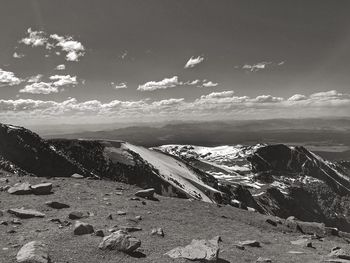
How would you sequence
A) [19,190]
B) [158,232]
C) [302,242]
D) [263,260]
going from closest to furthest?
[263,260]
[158,232]
[302,242]
[19,190]

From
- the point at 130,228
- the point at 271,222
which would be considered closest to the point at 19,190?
the point at 130,228

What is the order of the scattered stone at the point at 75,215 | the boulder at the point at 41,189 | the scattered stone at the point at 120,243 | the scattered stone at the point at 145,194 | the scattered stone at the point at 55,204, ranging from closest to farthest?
1. the scattered stone at the point at 120,243
2. the scattered stone at the point at 75,215
3. the scattered stone at the point at 55,204
4. the boulder at the point at 41,189
5. the scattered stone at the point at 145,194

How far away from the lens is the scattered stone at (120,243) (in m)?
12.7

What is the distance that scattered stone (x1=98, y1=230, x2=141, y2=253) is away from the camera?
41.8 feet

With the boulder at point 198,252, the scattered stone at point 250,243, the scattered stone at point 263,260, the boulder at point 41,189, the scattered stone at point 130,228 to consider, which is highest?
the boulder at point 41,189

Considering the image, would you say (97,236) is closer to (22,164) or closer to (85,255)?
(85,255)

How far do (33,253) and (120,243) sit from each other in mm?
3146

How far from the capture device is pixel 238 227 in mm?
19062

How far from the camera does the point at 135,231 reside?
15969 millimetres

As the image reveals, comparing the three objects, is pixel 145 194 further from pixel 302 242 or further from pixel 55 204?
pixel 302 242

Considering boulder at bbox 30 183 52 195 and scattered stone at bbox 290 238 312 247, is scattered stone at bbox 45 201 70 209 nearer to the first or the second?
boulder at bbox 30 183 52 195

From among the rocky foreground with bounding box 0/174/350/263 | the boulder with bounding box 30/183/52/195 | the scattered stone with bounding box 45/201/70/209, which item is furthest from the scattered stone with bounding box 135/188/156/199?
the scattered stone with bounding box 45/201/70/209

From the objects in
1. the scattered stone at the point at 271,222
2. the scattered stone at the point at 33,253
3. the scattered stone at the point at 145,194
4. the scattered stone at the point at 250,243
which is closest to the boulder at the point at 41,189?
the scattered stone at the point at 145,194

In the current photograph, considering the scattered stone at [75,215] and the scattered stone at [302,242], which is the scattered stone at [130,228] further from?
the scattered stone at [302,242]
